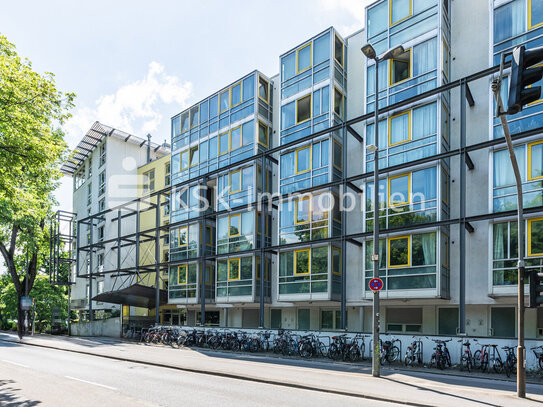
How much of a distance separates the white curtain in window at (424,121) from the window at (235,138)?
481 inches

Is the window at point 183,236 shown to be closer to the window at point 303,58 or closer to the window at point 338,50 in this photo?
the window at point 303,58

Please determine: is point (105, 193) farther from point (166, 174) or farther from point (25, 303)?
point (25, 303)

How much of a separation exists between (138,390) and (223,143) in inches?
844

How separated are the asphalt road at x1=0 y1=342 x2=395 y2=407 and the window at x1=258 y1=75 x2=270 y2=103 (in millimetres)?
18712

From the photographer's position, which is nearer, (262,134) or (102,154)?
(262,134)

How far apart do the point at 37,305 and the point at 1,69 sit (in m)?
40.3

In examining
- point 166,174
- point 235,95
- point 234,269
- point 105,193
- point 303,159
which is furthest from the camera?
point 105,193

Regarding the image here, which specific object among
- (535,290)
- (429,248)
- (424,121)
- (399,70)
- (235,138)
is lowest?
(535,290)

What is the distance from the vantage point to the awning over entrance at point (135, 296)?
101 feet

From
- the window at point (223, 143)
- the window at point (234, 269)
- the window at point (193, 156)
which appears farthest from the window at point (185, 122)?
the window at point (234, 269)

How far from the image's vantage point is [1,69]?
39.9ft

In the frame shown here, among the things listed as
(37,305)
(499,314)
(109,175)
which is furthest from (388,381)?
(37,305)

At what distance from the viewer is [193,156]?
110 ft

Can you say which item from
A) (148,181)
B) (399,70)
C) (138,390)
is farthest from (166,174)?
(138,390)
